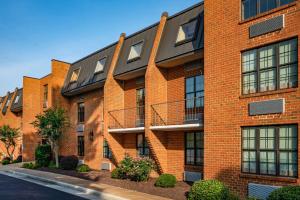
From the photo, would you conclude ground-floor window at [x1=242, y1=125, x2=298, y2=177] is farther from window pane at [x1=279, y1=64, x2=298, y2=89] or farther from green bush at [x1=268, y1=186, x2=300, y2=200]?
green bush at [x1=268, y1=186, x2=300, y2=200]

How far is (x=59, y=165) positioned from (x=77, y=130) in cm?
329

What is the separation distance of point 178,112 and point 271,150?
6830 millimetres

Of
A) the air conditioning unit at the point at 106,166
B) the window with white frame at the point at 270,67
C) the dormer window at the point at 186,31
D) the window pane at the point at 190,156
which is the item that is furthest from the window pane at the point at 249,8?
the air conditioning unit at the point at 106,166

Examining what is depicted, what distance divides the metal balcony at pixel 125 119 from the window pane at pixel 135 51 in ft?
11.1

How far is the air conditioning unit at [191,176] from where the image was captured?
16384 millimetres

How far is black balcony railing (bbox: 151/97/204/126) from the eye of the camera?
55.2 feet

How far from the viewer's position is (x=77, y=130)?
90.5ft

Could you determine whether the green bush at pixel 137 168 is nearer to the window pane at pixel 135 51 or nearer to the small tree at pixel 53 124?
the window pane at pixel 135 51

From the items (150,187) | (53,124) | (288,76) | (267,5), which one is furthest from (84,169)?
(267,5)

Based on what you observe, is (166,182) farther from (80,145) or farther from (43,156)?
(43,156)

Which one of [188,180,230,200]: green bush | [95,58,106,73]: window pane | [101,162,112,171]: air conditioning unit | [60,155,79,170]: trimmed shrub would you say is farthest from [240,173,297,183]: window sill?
[60,155,79,170]: trimmed shrub

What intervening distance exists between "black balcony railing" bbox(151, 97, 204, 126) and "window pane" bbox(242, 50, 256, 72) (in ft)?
13.4

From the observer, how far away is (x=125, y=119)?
21625 mm

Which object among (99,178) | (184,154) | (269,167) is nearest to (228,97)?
(269,167)
